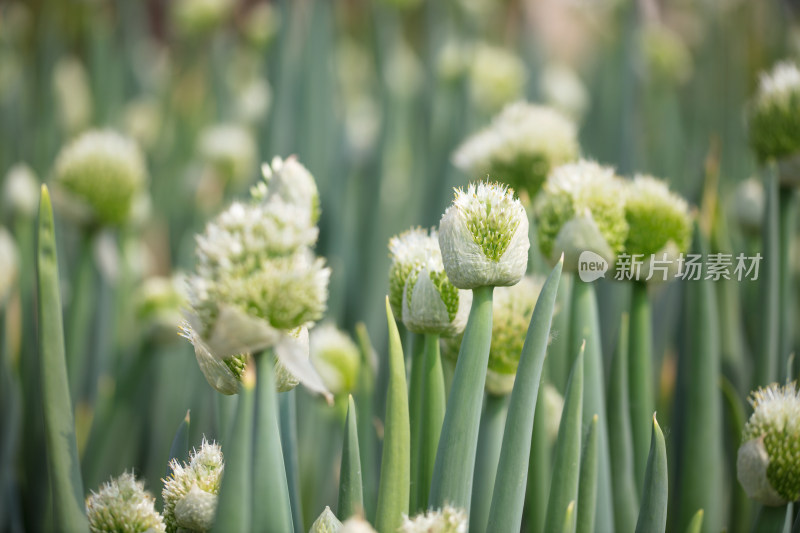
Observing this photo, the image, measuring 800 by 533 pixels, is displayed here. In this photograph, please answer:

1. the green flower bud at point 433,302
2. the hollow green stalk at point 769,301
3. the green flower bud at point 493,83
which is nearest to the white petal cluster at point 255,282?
the green flower bud at point 433,302

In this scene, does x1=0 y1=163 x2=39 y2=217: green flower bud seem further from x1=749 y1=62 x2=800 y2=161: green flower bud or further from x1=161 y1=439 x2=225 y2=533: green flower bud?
x1=749 y1=62 x2=800 y2=161: green flower bud

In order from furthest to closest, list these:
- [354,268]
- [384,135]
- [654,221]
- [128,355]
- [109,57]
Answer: [109,57] < [384,135] < [354,268] < [128,355] < [654,221]

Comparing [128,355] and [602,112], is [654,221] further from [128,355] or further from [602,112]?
[602,112]

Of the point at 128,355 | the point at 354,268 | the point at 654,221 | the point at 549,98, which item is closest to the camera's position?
the point at 654,221

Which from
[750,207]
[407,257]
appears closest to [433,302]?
[407,257]

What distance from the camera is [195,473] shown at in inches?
16.5

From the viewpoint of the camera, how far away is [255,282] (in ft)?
1.10

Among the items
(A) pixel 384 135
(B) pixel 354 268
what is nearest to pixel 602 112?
(A) pixel 384 135

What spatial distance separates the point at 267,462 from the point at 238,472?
0.02 metres

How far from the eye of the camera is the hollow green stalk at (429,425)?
50 centimetres

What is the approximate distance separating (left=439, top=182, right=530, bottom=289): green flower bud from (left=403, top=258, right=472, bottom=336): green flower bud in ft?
0.17

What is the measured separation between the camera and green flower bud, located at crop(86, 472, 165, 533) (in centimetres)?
43

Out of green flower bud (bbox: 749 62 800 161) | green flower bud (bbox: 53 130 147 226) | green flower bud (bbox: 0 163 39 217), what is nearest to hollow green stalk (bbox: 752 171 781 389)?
green flower bud (bbox: 749 62 800 161)

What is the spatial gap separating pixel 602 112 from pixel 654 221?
46.6 inches
